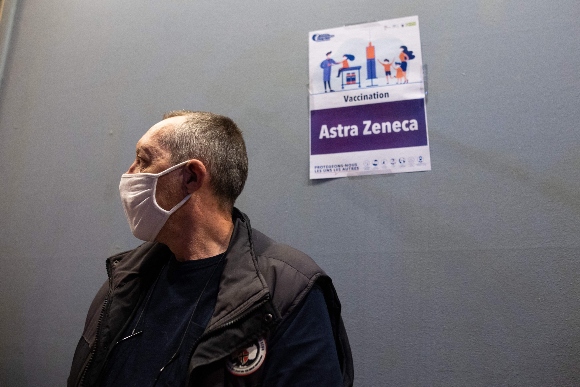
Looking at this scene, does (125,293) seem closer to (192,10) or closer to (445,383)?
(445,383)

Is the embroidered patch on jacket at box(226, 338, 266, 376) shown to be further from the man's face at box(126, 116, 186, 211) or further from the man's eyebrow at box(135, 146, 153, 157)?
the man's eyebrow at box(135, 146, 153, 157)

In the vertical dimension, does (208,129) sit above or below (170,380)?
above

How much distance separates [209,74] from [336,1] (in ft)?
1.68

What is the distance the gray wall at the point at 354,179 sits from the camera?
1079 mm

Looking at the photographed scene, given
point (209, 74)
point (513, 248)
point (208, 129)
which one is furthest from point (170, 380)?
point (209, 74)

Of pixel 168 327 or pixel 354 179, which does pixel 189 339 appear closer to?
pixel 168 327

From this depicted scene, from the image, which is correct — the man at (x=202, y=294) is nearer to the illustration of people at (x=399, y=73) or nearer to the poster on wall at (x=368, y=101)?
the poster on wall at (x=368, y=101)

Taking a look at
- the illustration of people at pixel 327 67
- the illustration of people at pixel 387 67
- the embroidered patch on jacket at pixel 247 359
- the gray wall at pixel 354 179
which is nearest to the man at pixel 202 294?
the embroidered patch on jacket at pixel 247 359

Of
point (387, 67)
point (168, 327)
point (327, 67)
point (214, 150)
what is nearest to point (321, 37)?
point (327, 67)

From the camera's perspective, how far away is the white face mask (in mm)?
956

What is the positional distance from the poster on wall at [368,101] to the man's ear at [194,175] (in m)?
0.42

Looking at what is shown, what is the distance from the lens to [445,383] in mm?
1053

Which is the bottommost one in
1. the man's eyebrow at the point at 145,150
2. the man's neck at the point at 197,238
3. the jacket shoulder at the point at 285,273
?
the jacket shoulder at the point at 285,273

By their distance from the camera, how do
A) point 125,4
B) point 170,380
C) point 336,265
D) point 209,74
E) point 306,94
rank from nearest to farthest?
1. point 170,380
2. point 336,265
3. point 306,94
4. point 209,74
5. point 125,4
